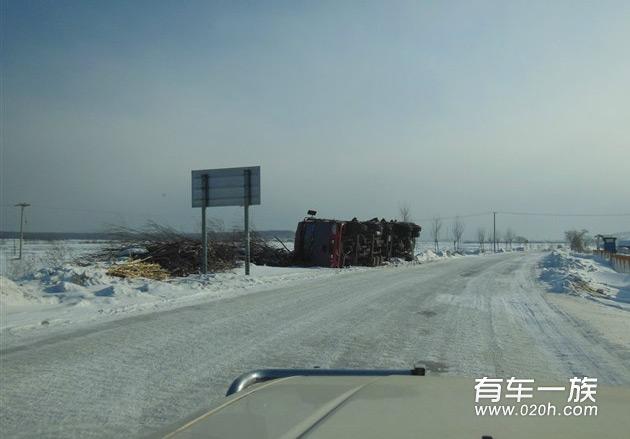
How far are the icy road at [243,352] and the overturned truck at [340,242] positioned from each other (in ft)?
48.0

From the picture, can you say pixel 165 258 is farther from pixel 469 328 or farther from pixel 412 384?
pixel 412 384

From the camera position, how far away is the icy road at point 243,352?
555cm

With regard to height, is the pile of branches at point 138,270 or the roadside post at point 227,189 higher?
the roadside post at point 227,189

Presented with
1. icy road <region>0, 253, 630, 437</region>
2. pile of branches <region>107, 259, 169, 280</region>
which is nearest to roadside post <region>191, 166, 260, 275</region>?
pile of branches <region>107, 259, 169, 280</region>

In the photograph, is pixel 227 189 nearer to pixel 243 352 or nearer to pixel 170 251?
pixel 170 251

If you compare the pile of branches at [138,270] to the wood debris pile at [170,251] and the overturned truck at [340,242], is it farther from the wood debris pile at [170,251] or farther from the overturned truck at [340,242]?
the overturned truck at [340,242]

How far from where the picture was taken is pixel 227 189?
21.8m

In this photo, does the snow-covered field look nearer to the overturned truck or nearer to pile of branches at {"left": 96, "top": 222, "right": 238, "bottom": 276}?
pile of branches at {"left": 96, "top": 222, "right": 238, "bottom": 276}

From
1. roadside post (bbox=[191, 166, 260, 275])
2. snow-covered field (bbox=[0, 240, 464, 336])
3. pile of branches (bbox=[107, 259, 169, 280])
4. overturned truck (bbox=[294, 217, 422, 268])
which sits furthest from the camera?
overturned truck (bbox=[294, 217, 422, 268])

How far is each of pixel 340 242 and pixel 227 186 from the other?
8.93 meters

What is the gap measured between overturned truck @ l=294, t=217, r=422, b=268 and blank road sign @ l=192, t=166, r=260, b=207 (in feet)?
25.7

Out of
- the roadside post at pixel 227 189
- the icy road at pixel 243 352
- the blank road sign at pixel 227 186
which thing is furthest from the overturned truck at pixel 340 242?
the icy road at pixel 243 352

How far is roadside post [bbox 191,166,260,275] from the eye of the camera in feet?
70.4

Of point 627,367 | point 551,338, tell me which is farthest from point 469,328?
point 627,367
